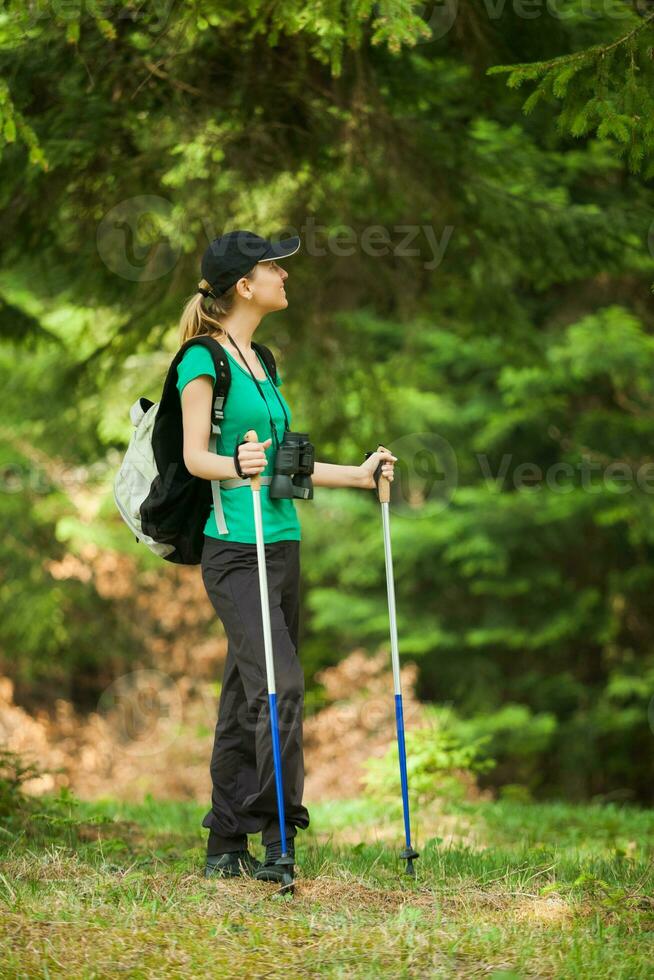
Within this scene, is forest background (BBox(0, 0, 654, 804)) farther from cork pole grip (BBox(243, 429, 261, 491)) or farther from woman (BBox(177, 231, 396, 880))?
cork pole grip (BBox(243, 429, 261, 491))

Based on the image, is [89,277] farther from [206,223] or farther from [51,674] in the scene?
[51,674]

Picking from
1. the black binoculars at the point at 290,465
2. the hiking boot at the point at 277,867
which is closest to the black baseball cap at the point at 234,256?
the black binoculars at the point at 290,465

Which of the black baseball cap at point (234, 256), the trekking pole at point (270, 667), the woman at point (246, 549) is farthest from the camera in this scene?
the black baseball cap at point (234, 256)

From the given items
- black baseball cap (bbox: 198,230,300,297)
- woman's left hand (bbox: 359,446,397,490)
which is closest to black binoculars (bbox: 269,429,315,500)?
woman's left hand (bbox: 359,446,397,490)

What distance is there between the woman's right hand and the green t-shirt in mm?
205

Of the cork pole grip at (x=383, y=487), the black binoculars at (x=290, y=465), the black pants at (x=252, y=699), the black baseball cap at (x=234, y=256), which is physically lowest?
the black pants at (x=252, y=699)

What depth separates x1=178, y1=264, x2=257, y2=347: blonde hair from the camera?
4.07m

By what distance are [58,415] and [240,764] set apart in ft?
20.6

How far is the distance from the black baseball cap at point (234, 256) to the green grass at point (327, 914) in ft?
6.83

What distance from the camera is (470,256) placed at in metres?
7.42

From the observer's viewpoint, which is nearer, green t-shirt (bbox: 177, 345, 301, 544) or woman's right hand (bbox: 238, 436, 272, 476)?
woman's right hand (bbox: 238, 436, 272, 476)

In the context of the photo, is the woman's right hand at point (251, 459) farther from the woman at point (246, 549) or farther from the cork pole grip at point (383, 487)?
the cork pole grip at point (383, 487)

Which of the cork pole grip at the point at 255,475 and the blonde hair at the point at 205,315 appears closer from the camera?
the cork pole grip at the point at 255,475

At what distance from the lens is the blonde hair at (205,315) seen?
13.3 ft
